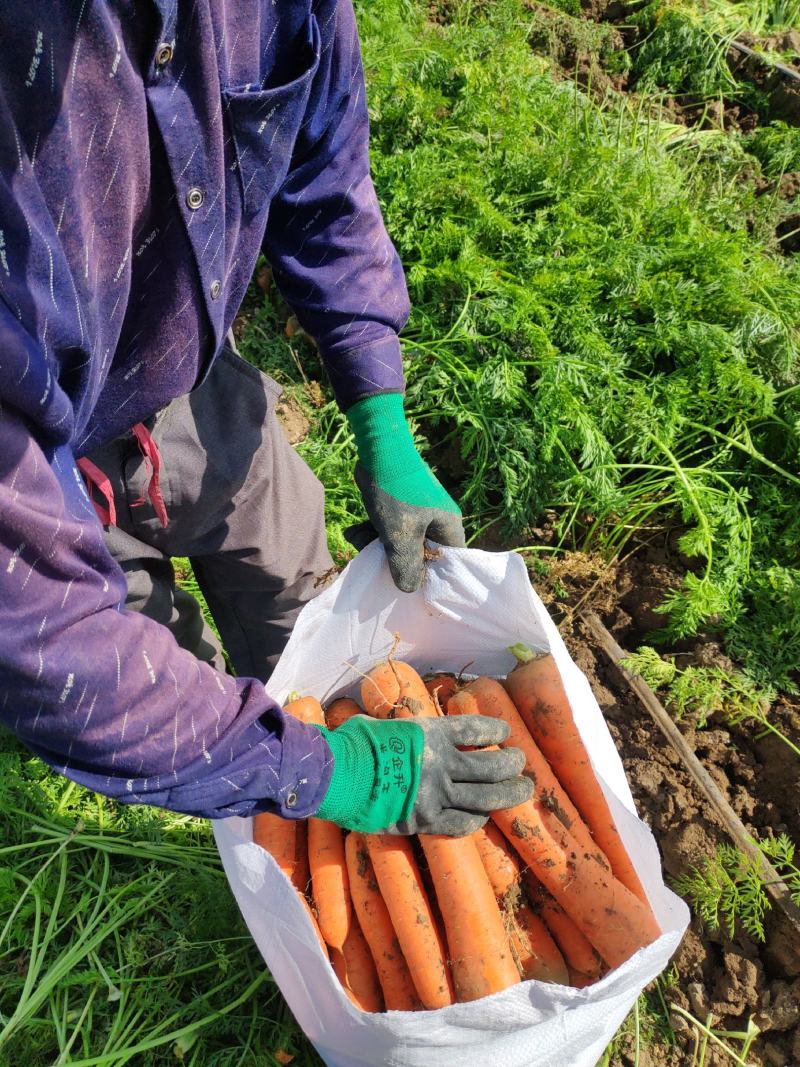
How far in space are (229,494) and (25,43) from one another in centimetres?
113

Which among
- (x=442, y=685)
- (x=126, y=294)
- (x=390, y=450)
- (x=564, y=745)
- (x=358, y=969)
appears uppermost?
(x=126, y=294)

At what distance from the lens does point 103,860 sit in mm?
2123

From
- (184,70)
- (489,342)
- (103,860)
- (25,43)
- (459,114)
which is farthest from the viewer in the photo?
(459,114)

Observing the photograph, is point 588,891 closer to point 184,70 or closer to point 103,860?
point 103,860

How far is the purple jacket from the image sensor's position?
785 mm

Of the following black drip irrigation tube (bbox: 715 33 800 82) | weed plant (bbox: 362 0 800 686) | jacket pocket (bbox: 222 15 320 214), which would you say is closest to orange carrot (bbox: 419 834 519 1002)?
weed plant (bbox: 362 0 800 686)

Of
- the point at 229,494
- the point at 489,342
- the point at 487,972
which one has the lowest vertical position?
the point at 487,972

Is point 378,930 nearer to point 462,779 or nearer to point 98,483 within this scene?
point 462,779

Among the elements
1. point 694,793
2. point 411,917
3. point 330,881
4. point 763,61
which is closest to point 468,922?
point 411,917

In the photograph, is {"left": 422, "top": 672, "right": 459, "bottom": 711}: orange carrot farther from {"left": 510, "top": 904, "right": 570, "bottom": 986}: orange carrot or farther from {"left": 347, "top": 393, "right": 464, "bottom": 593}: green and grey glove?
{"left": 510, "top": 904, "right": 570, "bottom": 986}: orange carrot

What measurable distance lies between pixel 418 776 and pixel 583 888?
532 mm

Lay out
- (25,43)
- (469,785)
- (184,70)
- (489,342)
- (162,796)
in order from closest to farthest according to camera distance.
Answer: (25,43) → (184,70) → (162,796) → (469,785) → (489,342)

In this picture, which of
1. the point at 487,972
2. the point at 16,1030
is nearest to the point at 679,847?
the point at 487,972

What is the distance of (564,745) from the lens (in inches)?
73.0
